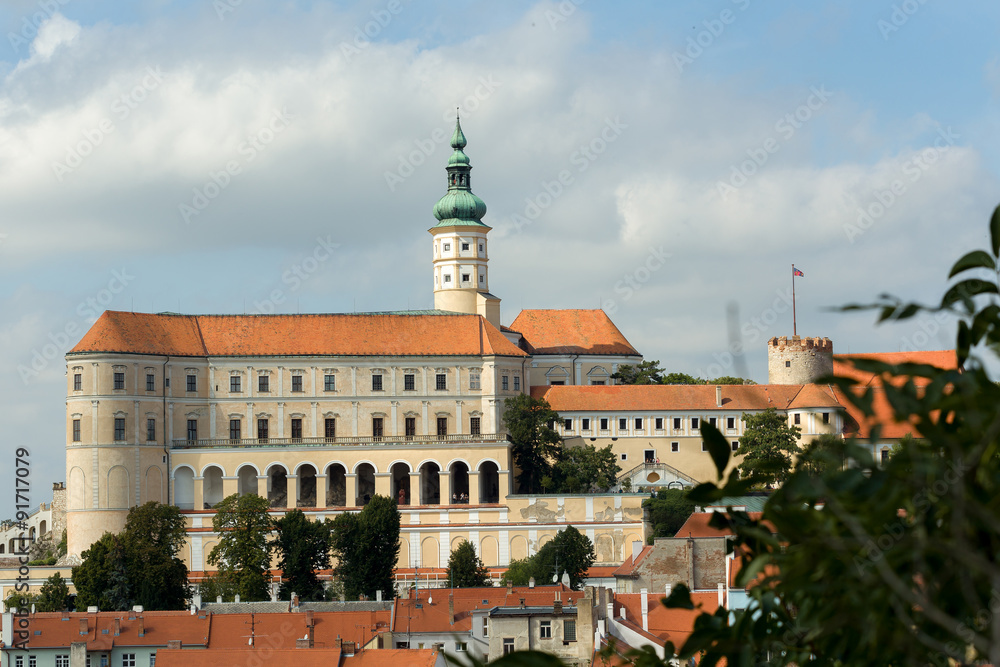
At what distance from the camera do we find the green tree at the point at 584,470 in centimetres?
7988

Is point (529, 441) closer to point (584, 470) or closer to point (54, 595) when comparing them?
point (584, 470)

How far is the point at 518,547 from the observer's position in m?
77.4

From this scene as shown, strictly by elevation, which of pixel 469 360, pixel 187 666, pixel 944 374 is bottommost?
pixel 187 666

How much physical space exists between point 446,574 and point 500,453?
29.5 feet

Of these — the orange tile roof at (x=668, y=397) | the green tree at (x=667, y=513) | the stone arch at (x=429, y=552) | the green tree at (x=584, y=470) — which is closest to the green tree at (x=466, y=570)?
the stone arch at (x=429, y=552)

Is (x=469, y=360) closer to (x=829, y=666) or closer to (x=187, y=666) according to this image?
(x=187, y=666)

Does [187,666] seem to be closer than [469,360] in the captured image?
Yes

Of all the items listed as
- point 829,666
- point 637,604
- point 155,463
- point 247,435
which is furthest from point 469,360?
point 829,666

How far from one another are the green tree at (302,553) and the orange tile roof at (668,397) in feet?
63.4

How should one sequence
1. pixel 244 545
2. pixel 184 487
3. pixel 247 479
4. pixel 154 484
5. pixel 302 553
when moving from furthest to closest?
pixel 247 479, pixel 184 487, pixel 154 484, pixel 244 545, pixel 302 553

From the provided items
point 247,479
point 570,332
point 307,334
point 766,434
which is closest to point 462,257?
point 570,332

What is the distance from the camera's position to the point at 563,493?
3103 inches

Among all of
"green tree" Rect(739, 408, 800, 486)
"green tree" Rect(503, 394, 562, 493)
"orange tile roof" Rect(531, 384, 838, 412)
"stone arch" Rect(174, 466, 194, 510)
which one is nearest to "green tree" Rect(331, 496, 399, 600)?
"green tree" Rect(503, 394, 562, 493)

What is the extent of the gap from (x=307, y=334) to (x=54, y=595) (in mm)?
22670
